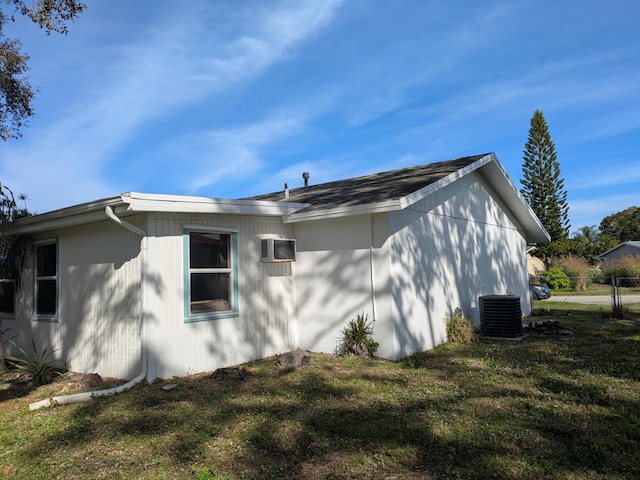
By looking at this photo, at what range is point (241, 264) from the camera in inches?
264

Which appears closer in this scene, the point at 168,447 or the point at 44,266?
the point at 168,447

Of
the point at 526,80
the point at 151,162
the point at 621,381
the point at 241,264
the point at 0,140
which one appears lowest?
the point at 621,381

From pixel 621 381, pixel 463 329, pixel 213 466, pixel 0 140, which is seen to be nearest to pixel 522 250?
pixel 463 329

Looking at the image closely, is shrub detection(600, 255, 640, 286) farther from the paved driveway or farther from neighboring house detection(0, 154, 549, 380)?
neighboring house detection(0, 154, 549, 380)

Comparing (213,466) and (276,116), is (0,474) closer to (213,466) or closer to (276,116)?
(213,466)

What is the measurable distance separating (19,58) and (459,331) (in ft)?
33.6

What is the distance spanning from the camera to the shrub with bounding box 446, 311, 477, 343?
7.98 metres

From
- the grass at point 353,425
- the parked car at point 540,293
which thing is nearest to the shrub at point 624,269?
the parked car at point 540,293

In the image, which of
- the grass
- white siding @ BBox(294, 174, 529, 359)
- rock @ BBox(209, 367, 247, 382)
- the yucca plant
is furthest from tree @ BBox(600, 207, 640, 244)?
the yucca plant

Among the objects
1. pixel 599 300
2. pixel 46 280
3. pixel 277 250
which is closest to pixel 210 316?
pixel 277 250

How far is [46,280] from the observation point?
7.33m

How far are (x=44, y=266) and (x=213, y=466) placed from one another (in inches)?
241

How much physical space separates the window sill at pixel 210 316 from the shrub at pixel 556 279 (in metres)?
23.0

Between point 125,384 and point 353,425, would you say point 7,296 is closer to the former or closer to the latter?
point 125,384
